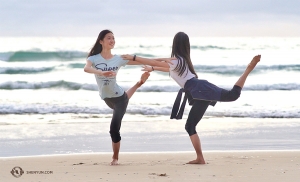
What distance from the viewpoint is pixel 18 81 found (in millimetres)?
23328

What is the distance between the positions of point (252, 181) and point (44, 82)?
1821 cm

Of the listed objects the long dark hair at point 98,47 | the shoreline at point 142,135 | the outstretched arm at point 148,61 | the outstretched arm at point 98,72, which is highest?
the long dark hair at point 98,47

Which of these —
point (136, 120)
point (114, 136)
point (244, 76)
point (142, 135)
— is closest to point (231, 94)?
point (244, 76)

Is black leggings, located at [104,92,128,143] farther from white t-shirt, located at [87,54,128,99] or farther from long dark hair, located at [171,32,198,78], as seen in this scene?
long dark hair, located at [171,32,198,78]

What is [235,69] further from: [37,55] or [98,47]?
[98,47]

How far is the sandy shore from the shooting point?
585 centimetres

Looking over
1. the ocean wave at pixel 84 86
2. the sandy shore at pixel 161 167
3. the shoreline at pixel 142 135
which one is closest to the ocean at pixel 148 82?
the ocean wave at pixel 84 86

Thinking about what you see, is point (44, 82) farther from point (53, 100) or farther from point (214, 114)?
point (214, 114)

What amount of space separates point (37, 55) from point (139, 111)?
23.4 m

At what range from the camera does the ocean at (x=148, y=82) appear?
13961 millimetres

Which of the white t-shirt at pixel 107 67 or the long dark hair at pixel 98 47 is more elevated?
the long dark hair at pixel 98 47

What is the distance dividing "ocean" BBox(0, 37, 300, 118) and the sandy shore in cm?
555

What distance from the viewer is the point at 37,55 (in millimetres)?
35688

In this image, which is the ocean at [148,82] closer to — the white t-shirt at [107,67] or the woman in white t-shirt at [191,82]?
the woman in white t-shirt at [191,82]
